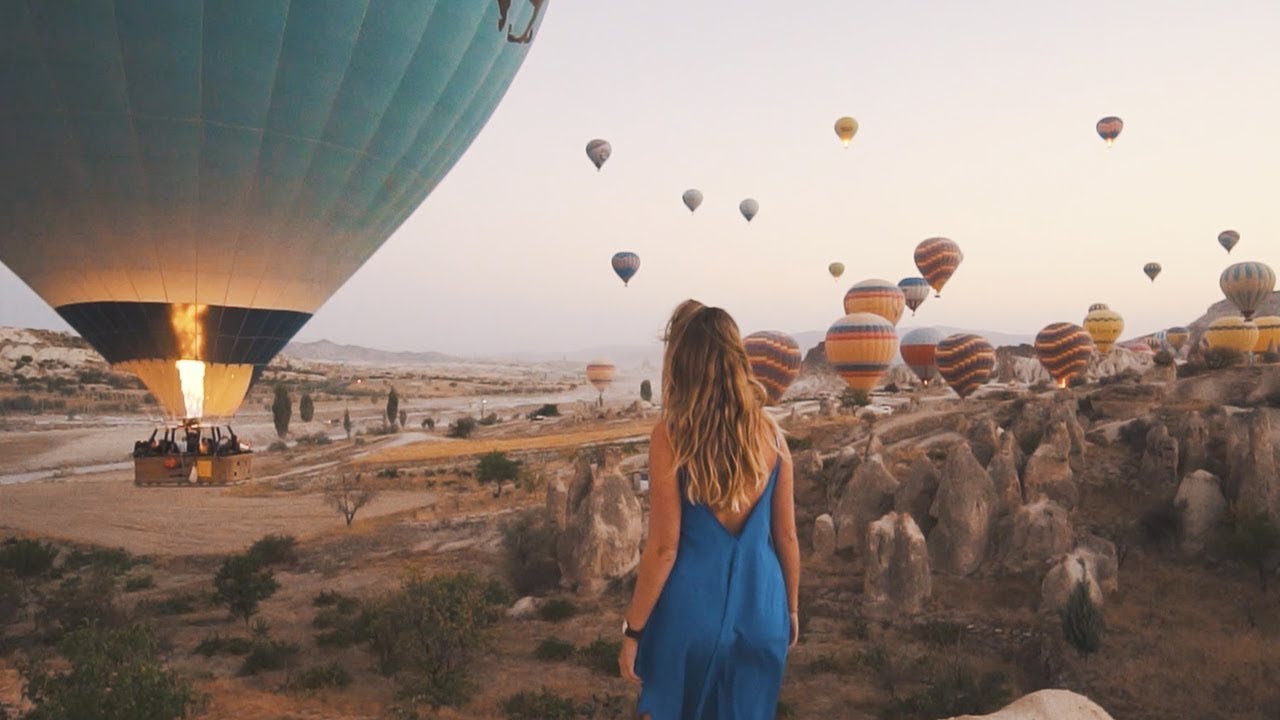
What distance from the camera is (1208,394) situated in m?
30.5

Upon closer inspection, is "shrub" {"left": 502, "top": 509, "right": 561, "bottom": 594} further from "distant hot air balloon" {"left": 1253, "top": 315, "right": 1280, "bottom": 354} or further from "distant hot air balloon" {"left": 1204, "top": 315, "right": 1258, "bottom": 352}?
"distant hot air balloon" {"left": 1253, "top": 315, "right": 1280, "bottom": 354}

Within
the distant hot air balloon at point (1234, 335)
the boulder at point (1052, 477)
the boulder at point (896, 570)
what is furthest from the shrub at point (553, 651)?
the distant hot air balloon at point (1234, 335)

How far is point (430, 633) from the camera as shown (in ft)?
50.0

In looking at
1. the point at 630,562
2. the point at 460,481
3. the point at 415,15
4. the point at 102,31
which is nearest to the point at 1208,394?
the point at 630,562

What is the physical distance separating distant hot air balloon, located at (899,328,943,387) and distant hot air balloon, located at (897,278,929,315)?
8.03m

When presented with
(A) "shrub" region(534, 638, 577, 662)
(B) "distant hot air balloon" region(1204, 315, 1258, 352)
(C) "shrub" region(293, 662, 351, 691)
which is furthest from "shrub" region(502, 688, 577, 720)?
(B) "distant hot air balloon" region(1204, 315, 1258, 352)

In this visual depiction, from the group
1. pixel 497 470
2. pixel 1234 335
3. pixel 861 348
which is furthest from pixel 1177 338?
pixel 497 470

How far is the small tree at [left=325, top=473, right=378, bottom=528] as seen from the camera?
33094 millimetres

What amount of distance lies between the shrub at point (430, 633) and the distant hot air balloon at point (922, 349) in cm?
5755

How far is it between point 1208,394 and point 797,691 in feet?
84.6

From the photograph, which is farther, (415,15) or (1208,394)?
(1208,394)

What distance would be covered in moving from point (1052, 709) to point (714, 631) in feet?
15.9

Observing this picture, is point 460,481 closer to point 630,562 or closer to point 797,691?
point 630,562

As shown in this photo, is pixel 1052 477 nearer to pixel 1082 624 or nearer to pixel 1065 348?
pixel 1082 624
